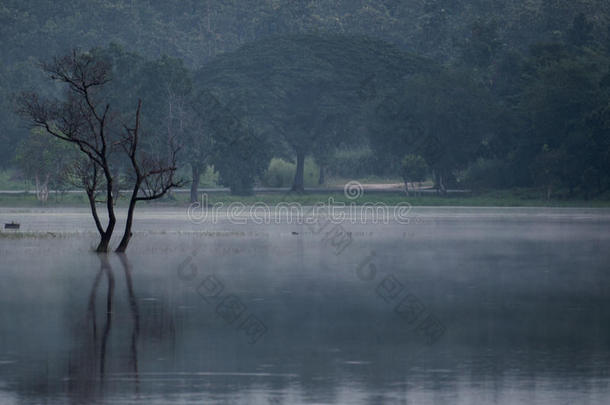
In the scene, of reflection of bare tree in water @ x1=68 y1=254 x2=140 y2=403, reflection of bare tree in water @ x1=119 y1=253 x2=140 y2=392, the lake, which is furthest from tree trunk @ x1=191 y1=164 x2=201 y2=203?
reflection of bare tree in water @ x1=68 y1=254 x2=140 y2=403

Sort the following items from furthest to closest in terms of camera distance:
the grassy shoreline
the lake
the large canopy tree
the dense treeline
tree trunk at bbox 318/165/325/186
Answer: tree trunk at bbox 318/165/325/186, the large canopy tree, the dense treeline, the grassy shoreline, the lake

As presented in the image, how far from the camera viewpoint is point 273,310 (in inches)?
938

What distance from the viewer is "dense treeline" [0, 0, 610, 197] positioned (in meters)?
107

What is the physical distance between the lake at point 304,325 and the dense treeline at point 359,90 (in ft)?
209

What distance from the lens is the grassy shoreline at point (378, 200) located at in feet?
336

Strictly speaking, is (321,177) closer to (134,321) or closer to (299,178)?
(299,178)

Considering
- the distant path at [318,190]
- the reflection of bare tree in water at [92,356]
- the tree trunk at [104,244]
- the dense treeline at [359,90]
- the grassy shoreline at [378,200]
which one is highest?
the dense treeline at [359,90]

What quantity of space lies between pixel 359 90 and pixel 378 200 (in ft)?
60.6

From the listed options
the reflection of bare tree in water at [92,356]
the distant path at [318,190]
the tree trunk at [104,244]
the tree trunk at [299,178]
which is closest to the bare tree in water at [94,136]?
the tree trunk at [104,244]

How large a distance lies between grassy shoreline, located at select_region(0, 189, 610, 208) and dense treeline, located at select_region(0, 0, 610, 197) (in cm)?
191

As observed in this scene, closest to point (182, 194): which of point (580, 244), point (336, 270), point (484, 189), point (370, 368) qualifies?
point (484, 189)

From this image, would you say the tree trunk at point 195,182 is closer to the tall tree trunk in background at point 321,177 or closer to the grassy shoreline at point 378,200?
the grassy shoreline at point 378,200

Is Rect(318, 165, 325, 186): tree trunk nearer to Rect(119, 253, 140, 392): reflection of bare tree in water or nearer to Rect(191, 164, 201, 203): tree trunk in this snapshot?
Rect(191, 164, 201, 203): tree trunk

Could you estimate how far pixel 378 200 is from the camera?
109625 mm
